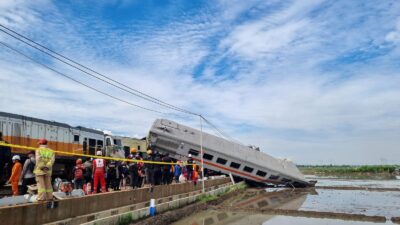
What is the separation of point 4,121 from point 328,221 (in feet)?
47.4

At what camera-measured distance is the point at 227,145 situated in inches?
1009

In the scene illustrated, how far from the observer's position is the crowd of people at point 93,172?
798cm

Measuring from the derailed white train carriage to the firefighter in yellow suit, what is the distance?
1537cm

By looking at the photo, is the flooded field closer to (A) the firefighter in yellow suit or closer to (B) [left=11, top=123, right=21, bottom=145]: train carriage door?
(A) the firefighter in yellow suit

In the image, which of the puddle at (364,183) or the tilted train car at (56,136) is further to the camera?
the puddle at (364,183)

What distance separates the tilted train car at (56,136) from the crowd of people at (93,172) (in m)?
3.92

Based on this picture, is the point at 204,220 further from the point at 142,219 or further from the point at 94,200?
the point at 94,200

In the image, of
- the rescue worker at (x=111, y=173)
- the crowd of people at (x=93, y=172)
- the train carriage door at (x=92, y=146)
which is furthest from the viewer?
the train carriage door at (x=92, y=146)

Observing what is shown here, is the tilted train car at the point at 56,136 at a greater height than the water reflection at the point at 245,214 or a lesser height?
greater

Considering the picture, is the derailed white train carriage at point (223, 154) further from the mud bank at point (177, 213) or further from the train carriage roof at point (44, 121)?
the mud bank at point (177, 213)

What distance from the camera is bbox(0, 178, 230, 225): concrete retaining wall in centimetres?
743

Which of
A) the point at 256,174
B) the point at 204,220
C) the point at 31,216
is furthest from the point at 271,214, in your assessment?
the point at 256,174

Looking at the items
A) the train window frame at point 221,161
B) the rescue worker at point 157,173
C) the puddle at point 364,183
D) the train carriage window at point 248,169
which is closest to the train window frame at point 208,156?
the train window frame at point 221,161

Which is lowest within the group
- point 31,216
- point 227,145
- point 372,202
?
point 372,202
